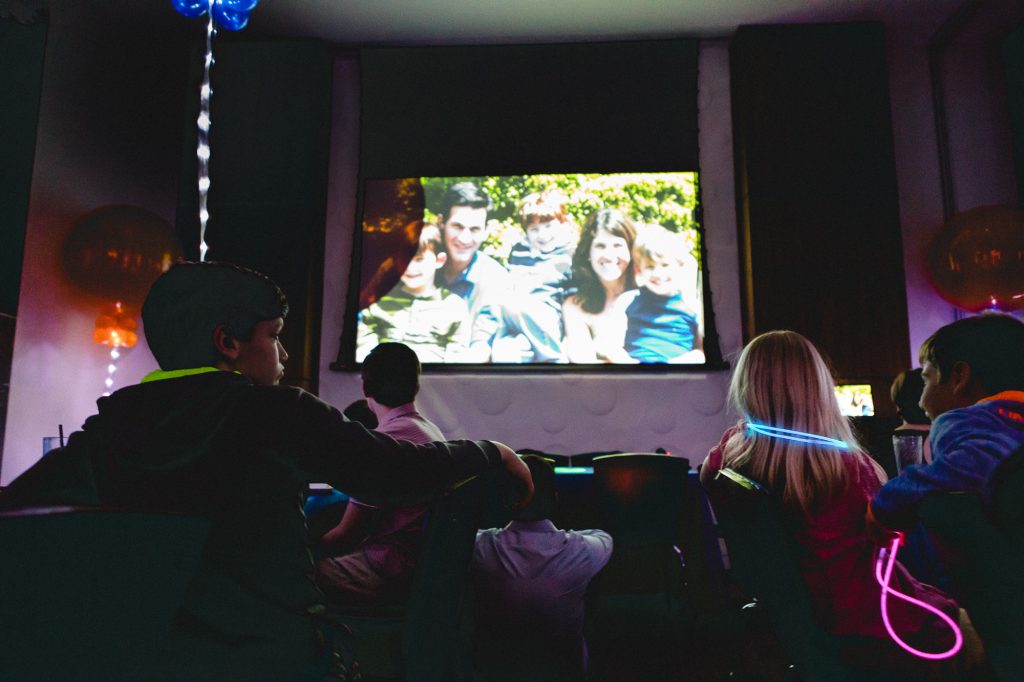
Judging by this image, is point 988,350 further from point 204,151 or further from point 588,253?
point 204,151

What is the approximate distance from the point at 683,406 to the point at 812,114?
2.24m

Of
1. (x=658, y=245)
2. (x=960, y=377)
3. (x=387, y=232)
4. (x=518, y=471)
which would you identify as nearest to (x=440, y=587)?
(x=518, y=471)

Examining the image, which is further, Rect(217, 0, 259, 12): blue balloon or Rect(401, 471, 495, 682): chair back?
Rect(217, 0, 259, 12): blue balloon

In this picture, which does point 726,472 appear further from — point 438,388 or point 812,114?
point 812,114

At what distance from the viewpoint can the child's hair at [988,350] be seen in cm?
140

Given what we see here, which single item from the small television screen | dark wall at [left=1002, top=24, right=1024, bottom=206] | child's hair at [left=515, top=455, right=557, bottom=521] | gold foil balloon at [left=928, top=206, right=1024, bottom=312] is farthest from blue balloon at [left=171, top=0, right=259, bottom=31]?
dark wall at [left=1002, top=24, right=1024, bottom=206]

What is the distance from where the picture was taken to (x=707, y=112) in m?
5.41

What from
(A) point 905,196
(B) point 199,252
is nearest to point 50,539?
(B) point 199,252

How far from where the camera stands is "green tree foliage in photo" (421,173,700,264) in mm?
5156

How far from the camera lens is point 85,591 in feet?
2.34

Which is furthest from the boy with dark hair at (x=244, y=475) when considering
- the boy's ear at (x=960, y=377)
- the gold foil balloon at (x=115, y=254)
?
the gold foil balloon at (x=115, y=254)

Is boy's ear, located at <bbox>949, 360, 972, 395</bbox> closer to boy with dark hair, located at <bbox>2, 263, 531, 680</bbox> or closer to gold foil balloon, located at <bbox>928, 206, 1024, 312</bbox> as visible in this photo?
boy with dark hair, located at <bbox>2, 263, 531, 680</bbox>

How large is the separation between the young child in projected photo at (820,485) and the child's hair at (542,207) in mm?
3546

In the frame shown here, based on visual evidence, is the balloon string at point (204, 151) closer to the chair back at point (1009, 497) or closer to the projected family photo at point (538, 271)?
the projected family photo at point (538, 271)
